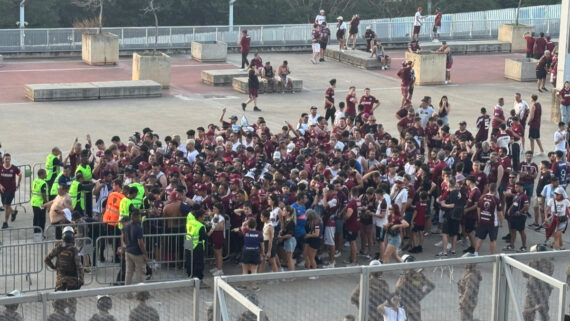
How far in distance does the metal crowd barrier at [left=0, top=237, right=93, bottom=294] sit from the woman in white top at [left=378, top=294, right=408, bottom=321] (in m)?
7.27

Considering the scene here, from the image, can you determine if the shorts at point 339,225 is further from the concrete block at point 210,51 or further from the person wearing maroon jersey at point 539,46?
the person wearing maroon jersey at point 539,46

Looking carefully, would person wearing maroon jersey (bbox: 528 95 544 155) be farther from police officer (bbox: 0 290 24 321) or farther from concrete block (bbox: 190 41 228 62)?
police officer (bbox: 0 290 24 321)

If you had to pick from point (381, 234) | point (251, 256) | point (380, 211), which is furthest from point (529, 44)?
point (251, 256)

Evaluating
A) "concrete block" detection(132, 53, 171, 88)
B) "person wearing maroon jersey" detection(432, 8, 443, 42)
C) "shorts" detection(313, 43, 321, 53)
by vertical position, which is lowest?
"concrete block" detection(132, 53, 171, 88)

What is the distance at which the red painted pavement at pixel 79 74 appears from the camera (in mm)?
33688

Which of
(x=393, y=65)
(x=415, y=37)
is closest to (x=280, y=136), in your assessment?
(x=393, y=65)

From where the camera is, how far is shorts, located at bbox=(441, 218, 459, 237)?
61.0 ft

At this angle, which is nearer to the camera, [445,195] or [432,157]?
[445,195]

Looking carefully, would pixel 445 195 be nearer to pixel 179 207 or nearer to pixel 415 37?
pixel 179 207

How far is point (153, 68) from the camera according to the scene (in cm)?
3366

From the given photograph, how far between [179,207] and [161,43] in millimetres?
23765

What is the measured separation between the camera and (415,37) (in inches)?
1671

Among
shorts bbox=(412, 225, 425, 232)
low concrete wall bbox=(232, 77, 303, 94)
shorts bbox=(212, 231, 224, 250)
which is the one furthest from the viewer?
low concrete wall bbox=(232, 77, 303, 94)

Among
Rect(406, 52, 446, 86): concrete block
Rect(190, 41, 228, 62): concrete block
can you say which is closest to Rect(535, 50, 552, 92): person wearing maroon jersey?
Rect(406, 52, 446, 86): concrete block
